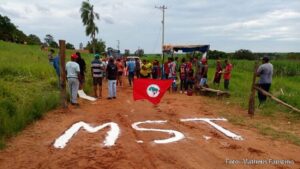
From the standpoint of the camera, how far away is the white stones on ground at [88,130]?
25.5ft

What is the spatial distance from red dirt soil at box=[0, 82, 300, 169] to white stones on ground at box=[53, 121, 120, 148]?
0.12 meters

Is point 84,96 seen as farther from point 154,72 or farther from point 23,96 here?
point 154,72

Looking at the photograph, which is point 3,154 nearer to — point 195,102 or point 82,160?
point 82,160

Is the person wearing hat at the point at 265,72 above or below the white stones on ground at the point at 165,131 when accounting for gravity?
above

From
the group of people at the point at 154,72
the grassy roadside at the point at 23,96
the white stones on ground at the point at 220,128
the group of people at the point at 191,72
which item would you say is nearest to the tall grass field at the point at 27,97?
the grassy roadside at the point at 23,96

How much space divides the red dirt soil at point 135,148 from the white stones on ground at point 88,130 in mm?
122

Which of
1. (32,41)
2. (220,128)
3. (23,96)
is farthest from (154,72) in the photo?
(32,41)

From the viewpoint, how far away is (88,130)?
29.8ft

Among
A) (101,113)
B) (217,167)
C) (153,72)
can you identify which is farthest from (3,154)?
(153,72)

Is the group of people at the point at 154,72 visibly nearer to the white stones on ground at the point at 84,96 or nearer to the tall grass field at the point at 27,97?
the white stones on ground at the point at 84,96

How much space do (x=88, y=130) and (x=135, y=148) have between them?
2144 mm

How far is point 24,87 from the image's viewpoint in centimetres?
1424

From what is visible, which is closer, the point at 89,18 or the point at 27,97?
the point at 27,97

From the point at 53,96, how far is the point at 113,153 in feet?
20.8
